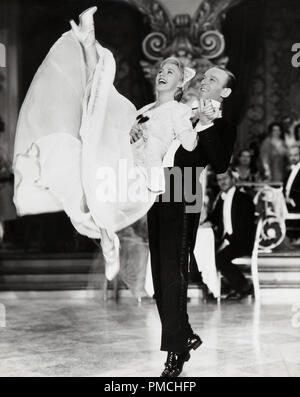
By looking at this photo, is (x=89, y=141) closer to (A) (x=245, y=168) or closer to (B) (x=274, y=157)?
(A) (x=245, y=168)

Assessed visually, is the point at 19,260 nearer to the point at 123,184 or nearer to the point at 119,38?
the point at 119,38

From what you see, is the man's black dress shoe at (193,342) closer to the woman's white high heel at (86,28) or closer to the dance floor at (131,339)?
the dance floor at (131,339)

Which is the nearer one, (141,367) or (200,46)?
(141,367)

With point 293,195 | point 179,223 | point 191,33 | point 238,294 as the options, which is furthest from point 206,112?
point 191,33

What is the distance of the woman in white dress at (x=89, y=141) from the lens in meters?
3.77

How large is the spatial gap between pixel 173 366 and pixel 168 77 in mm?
1377

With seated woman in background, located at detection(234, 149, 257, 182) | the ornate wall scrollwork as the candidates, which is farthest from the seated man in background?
the ornate wall scrollwork

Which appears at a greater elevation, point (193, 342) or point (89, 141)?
point (89, 141)

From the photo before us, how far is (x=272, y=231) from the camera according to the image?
7582mm

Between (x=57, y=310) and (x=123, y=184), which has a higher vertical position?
(x=123, y=184)

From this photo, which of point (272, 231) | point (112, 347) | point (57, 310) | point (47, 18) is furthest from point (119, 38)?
point (112, 347)

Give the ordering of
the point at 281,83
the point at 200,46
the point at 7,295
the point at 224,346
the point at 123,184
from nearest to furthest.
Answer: the point at 123,184 → the point at 224,346 → the point at 7,295 → the point at 200,46 → the point at 281,83

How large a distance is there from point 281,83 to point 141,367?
22.6 ft

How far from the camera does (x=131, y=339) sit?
4934mm
